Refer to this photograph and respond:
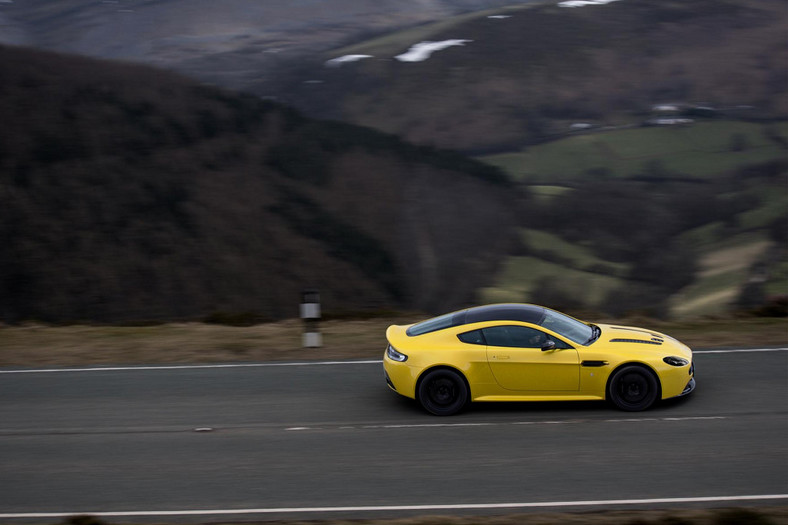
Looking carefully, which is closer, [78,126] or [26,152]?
[26,152]

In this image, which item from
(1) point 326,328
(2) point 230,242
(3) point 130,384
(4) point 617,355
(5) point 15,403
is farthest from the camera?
(2) point 230,242

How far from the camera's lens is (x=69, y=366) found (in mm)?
12406

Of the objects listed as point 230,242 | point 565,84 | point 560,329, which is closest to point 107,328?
point 560,329

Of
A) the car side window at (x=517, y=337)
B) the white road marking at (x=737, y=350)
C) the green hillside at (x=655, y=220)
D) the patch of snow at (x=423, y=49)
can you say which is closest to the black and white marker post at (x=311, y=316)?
the car side window at (x=517, y=337)

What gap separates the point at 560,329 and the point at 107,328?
977 centimetres

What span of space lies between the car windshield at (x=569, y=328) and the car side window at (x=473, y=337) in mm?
741

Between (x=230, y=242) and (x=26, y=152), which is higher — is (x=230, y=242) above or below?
below

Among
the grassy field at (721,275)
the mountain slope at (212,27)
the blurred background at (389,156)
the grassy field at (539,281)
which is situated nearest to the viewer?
the grassy field at (539,281)

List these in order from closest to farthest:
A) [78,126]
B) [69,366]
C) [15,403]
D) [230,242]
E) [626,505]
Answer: [626,505], [15,403], [69,366], [230,242], [78,126]

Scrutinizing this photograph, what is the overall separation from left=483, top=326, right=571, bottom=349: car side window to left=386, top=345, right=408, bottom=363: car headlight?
1002 mm

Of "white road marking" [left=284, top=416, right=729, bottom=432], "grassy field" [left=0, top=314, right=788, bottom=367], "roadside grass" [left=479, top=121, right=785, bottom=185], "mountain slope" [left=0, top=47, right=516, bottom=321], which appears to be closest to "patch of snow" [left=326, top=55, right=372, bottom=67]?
"mountain slope" [left=0, top=47, right=516, bottom=321]

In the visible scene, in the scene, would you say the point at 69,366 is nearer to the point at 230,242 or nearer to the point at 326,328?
the point at 326,328

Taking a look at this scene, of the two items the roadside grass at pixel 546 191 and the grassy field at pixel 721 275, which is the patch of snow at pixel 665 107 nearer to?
the roadside grass at pixel 546 191

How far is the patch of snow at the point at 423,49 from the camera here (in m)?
78.8
